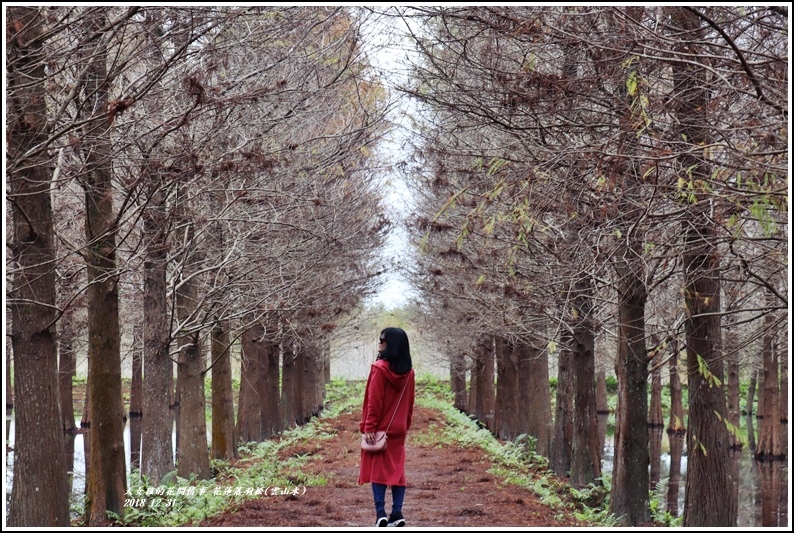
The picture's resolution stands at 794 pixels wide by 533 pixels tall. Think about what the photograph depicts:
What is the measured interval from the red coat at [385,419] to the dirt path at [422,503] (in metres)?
1.68

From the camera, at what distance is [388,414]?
24.7 ft

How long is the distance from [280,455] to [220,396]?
2.69m

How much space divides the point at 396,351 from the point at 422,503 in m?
4.65

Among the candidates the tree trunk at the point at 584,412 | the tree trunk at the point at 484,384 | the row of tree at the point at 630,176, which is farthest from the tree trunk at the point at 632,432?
the tree trunk at the point at 484,384

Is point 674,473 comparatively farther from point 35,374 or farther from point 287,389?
point 35,374

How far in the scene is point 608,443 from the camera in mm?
31906

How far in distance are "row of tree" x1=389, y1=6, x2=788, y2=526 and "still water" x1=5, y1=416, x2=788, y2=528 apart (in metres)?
4.18

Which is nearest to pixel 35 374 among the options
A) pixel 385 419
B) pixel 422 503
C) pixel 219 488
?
pixel 385 419

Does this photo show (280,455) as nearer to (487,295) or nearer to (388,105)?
(487,295)

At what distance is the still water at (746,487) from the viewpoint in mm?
17031

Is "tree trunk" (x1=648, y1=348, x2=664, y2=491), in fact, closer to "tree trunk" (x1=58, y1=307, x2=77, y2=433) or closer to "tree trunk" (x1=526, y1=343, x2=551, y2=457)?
"tree trunk" (x1=526, y1=343, x2=551, y2=457)

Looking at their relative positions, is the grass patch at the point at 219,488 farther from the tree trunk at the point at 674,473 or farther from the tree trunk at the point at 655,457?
the tree trunk at the point at 655,457

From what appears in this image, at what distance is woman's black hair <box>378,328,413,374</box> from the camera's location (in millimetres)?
7387

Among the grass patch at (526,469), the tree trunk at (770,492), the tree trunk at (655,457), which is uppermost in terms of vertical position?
the grass patch at (526,469)
